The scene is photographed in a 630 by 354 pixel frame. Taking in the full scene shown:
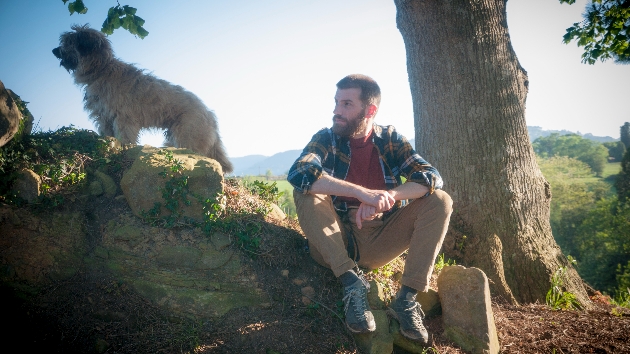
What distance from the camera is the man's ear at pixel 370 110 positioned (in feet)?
10.5

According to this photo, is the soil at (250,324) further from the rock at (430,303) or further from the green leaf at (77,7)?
the green leaf at (77,7)

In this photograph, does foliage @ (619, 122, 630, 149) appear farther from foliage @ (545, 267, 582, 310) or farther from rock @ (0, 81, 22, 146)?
rock @ (0, 81, 22, 146)

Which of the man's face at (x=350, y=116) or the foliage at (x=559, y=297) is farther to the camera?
the foliage at (x=559, y=297)

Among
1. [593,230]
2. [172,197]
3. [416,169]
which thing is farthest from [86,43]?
[593,230]

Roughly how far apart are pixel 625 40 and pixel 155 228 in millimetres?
7552

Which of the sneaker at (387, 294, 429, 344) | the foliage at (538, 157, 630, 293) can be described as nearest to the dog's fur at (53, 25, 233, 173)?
the sneaker at (387, 294, 429, 344)

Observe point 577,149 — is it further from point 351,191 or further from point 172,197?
point 172,197

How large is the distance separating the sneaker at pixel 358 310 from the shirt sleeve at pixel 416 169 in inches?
39.7

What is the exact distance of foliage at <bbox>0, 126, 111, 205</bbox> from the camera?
120 inches

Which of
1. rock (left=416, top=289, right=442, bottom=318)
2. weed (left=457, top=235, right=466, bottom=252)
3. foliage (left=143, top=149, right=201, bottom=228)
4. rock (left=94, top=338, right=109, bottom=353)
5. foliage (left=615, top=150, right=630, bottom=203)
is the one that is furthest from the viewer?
foliage (left=615, top=150, right=630, bottom=203)

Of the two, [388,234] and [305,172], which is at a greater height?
[305,172]

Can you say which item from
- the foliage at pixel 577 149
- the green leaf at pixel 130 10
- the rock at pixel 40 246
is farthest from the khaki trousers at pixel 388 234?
the foliage at pixel 577 149

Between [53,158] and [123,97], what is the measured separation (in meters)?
1.52

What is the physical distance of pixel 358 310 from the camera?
8.02ft
